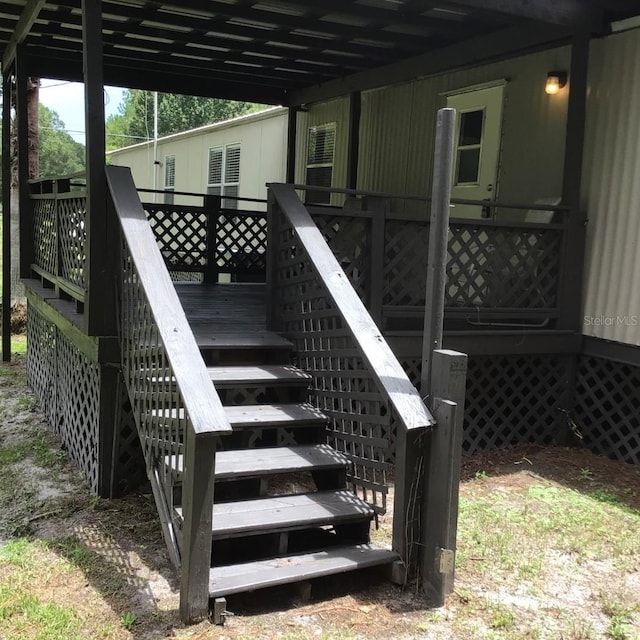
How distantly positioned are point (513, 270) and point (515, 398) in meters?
1.15

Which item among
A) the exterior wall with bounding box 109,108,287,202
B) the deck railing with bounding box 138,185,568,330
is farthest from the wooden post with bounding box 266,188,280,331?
the exterior wall with bounding box 109,108,287,202

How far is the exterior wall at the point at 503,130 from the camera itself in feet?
21.5

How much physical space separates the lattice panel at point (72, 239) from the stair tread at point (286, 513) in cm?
206

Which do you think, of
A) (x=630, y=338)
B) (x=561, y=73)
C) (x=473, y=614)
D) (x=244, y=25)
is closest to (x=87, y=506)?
(x=473, y=614)

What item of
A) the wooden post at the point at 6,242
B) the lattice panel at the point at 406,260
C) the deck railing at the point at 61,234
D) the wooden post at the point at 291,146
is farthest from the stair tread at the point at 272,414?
the wooden post at the point at 291,146

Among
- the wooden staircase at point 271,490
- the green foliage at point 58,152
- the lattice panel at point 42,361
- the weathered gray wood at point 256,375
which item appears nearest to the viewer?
the wooden staircase at point 271,490

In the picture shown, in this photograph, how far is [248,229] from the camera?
8.79m

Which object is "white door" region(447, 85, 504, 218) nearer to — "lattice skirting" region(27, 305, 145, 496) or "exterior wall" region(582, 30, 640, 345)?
"exterior wall" region(582, 30, 640, 345)

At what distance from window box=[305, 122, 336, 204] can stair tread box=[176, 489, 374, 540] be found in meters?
6.94

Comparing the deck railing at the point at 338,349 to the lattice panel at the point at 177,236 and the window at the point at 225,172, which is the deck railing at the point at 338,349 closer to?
the lattice panel at the point at 177,236

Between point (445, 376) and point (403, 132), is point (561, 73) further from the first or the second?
point (445, 376)

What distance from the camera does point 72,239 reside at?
527cm

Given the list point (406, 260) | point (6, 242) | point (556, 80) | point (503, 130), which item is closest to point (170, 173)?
point (6, 242)

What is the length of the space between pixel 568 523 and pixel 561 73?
4124 millimetres
